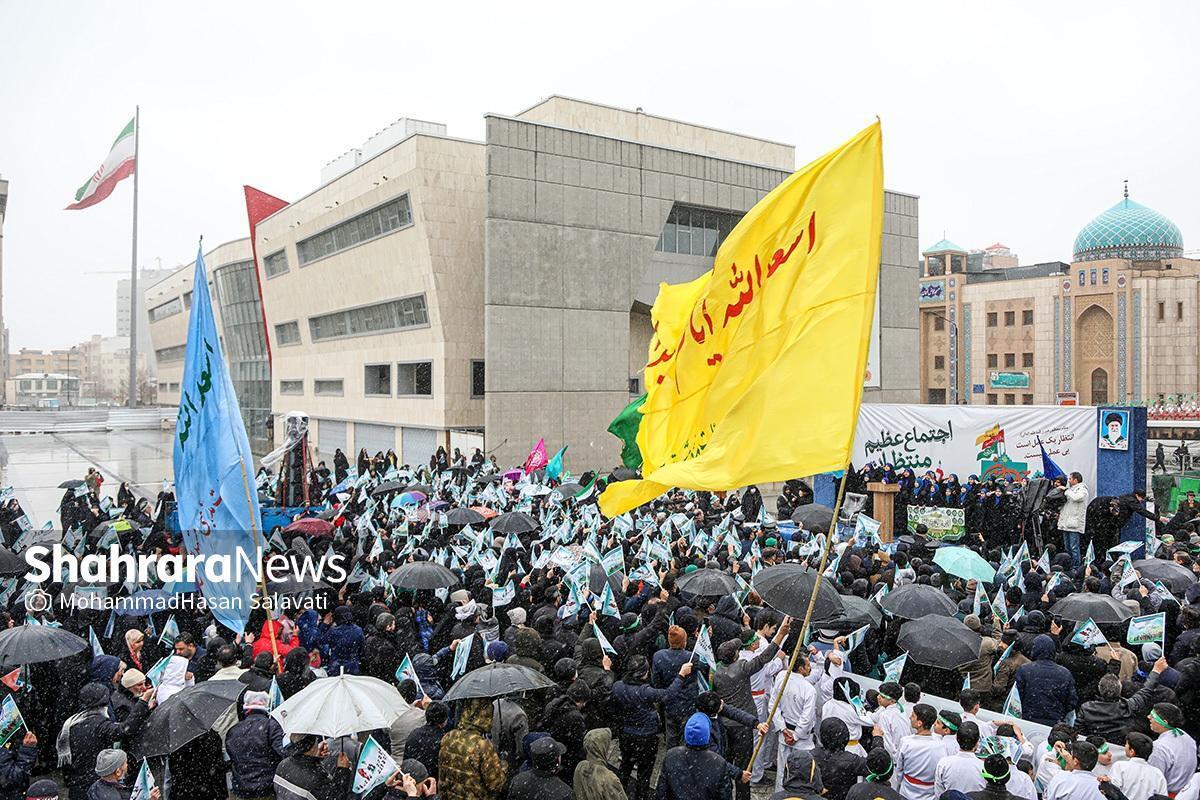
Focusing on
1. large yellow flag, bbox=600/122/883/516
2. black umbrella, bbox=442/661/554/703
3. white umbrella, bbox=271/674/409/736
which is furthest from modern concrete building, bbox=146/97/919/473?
white umbrella, bbox=271/674/409/736

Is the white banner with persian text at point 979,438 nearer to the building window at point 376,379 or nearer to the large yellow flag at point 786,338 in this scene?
the large yellow flag at point 786,338

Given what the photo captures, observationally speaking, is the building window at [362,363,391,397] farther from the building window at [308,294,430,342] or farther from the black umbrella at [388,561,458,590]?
the black umbrella at [388,561,458,590]

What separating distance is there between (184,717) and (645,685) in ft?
11.0

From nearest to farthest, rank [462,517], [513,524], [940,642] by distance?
[940,642] → [513,524] → [462,517]

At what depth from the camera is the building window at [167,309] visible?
73.9 m

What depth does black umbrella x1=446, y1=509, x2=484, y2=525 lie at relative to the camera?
14367 millimetres

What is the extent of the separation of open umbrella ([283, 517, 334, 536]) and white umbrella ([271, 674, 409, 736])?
7.34m

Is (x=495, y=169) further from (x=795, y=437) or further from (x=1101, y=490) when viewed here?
(x=795, y=437)

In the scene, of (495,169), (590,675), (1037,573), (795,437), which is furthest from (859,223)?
(495,169)

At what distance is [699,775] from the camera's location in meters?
5.62

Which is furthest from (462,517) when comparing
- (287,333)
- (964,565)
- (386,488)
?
(287,333)

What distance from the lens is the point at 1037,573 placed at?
10.1m

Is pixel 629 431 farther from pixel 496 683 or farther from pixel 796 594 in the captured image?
pixel 496 683

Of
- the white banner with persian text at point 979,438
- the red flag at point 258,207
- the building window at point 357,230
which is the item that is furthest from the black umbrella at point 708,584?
the red flag at point 258,207
